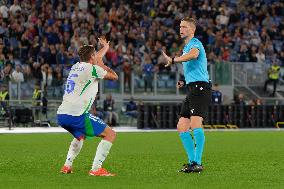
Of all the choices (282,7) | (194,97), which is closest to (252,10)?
(282,7)

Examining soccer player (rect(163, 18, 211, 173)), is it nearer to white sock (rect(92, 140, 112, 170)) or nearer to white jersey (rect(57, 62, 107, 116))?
white sock (rect(92, 140, 112, 170))

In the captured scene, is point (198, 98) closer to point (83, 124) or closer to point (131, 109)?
point (83, 124)

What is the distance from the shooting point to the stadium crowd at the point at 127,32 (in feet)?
128

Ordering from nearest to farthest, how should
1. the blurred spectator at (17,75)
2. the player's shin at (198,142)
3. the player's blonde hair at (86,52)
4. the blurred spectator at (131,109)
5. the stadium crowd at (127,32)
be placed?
1. the player's blonde hair at (86,52)
2. the player's shin at (198,142)
3. the blurred spectator at (17,75)
4. the stadium crowd at (127,32)
5. the blurred spectator at (131,109)

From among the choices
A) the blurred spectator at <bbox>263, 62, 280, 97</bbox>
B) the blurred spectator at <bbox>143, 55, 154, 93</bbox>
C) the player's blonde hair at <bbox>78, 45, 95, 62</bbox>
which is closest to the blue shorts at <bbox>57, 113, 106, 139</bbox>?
the player's blonde hair at <bbox>78, 45, 95, 62</bbox>

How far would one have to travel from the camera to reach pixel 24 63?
127ft

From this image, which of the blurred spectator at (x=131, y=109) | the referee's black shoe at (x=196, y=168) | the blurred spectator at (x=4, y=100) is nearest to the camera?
the referee's black shoe at (x=196, y=168)

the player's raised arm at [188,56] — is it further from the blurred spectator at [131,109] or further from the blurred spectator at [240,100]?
the blurred spectator at [240,100]

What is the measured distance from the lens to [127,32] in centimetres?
4291

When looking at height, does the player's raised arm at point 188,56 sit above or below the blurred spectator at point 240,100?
above

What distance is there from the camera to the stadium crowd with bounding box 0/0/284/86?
128 ft

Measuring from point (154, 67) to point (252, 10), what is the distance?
386 inches

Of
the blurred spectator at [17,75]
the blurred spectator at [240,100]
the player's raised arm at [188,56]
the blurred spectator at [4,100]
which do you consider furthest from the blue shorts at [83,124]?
the blurred spectator at [240,100]

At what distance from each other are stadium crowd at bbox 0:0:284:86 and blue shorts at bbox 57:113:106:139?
2357cm
